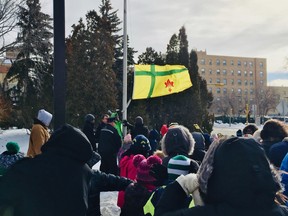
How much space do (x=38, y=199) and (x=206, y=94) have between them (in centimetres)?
2865

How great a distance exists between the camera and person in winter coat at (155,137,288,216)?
1.88 meters

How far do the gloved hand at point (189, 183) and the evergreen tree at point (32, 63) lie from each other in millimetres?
23741

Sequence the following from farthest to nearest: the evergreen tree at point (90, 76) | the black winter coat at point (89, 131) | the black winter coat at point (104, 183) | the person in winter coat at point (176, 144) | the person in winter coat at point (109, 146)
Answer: the evergreen tree at point (90, 76) < the black winter coat at point (89, 131) < the person in winter coat at point (109, 146) < the person in winter coat at point (176, 144) < the black winter coat at point (104, 183)

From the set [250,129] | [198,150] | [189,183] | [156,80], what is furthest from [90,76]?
[189,183]

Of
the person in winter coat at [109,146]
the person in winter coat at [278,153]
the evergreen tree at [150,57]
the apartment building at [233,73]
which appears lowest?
the person in winter coat at [109,146]

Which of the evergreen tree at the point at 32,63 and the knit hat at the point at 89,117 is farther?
the evergreen tree at the point at 32,63

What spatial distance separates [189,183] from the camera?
2.12 metres

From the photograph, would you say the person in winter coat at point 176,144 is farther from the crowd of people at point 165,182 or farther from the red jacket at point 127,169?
the red jacket at point 127,169

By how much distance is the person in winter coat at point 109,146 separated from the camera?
8211mm

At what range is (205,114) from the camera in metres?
27.5

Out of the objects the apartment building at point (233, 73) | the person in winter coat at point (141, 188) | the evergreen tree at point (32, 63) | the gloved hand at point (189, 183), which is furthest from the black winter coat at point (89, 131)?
the apartment building at point (233, 73)

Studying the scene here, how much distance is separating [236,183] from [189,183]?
12.6 inches

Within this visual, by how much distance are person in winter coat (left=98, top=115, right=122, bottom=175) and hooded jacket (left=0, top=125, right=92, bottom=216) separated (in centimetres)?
539

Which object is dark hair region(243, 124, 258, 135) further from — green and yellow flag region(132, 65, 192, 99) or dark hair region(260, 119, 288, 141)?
green and yellow flag region(132, 65, 192, 99)
